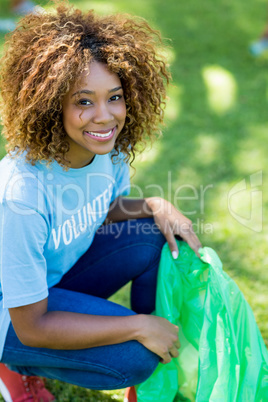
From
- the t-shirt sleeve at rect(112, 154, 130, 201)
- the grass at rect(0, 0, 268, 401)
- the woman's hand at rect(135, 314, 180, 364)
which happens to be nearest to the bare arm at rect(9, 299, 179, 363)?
the woman's hand at rect(135, 314, 180, 364)

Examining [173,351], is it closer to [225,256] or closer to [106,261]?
[106,261]

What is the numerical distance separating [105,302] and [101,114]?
61 centimetres

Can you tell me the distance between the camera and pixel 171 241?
1810 millimetres

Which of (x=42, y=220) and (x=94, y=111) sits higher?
(x=94, y=111)

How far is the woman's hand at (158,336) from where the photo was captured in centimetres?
151

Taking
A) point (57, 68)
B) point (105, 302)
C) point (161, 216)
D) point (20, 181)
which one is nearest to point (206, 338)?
point (105, 302)

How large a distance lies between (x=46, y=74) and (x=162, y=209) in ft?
2.37

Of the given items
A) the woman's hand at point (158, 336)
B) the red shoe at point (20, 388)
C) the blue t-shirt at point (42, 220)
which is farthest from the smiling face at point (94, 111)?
the red shoe at point (20, 388)

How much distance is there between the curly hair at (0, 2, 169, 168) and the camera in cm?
136

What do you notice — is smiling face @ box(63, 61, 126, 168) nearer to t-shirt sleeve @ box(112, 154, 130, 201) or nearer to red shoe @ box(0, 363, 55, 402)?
t-shirt sleeve @ box(112, 154, 130, 201)

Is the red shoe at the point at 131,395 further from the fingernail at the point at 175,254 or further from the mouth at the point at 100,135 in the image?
the mouth at the point at 100,135

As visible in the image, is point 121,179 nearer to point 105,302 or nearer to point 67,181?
point 67,181

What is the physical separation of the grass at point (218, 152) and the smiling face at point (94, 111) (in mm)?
264

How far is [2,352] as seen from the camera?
5.00 ft
